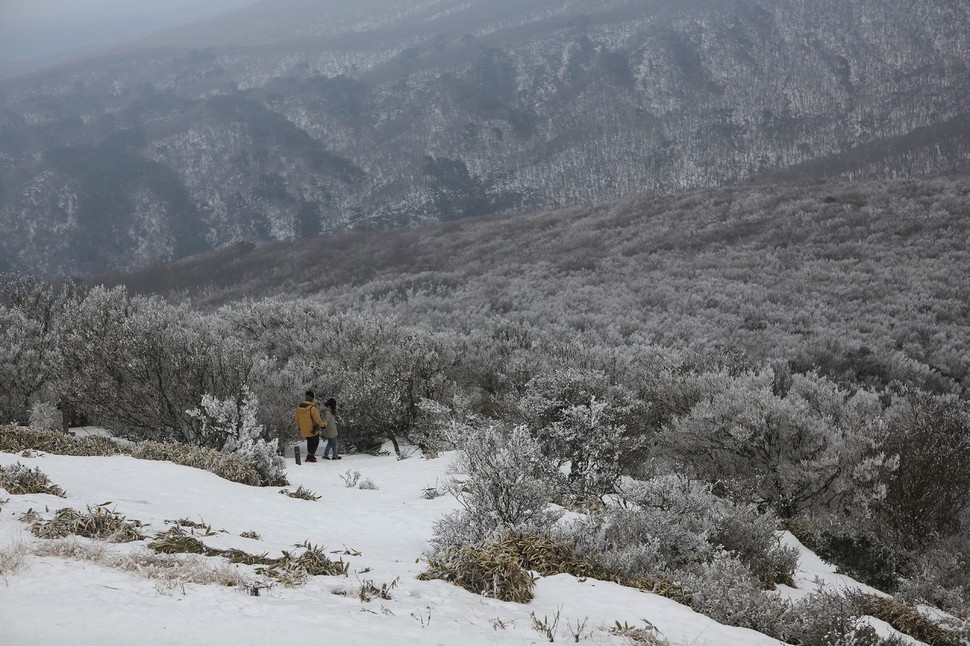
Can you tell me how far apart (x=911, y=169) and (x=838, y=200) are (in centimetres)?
6143

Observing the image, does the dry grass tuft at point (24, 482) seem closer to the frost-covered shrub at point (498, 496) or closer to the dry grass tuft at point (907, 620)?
the frost-covered shrub at point (498, 496)

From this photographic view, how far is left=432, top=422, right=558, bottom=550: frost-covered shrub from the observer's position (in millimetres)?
5461

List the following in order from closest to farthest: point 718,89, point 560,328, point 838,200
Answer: point 560,328 → point 838,200 → point 718,89

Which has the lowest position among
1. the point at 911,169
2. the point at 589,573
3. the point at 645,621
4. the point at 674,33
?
the point at 911,169

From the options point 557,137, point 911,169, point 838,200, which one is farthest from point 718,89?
point 838,200

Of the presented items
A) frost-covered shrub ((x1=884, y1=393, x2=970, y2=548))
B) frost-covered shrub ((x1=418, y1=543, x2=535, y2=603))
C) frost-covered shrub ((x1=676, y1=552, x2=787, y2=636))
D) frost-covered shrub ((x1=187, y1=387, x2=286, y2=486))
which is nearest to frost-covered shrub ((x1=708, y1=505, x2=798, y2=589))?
frost-covered shrub ((x1=676, y1=552, x2=787, y2=636))

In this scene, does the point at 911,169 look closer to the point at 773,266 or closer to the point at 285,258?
the point at 773,266

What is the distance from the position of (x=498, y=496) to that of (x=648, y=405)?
7.66 meters

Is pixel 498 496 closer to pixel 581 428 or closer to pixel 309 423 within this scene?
pixel 581 428

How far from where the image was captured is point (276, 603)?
134 inches

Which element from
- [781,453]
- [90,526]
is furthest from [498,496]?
[781,453]

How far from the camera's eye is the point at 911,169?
306ft

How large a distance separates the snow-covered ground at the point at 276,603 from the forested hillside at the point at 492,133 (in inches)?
4951

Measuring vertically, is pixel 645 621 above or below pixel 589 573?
above
